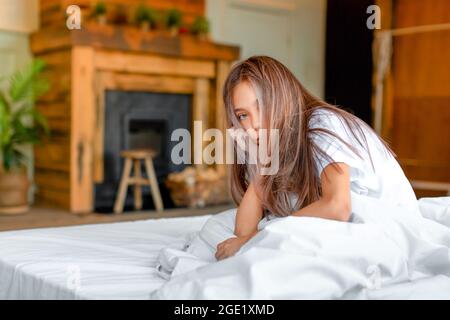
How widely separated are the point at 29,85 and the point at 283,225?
121 inches

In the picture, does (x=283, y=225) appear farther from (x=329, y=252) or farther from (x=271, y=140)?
(x=271, y=140)

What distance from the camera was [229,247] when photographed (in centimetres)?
131

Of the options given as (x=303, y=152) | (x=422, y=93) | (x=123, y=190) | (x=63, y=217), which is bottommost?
(x=63, y=217)

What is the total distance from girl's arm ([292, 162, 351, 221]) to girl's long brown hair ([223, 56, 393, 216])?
0.04 m

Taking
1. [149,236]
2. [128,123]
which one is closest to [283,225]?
[149,236]

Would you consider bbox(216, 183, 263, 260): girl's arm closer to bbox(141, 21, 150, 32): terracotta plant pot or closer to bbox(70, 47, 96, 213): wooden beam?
bbox(70, 47, 96, 213): wooden beam

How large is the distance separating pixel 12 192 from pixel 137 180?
0.80 metres

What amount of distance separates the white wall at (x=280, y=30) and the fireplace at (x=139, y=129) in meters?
0.95

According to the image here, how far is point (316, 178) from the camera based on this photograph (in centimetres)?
139

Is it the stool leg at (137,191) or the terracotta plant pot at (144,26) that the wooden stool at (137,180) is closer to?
the stool leg at (137,191)

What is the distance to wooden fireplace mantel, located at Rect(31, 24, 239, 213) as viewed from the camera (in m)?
3.86

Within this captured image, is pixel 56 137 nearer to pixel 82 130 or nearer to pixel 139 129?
pixel 82 130

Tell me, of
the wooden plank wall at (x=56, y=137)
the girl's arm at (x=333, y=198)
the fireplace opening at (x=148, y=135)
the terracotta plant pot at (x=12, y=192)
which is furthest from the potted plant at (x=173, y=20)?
the girl's arm at (x=333, y=198)

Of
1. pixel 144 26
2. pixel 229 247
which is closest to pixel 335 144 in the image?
pixel 229 247
